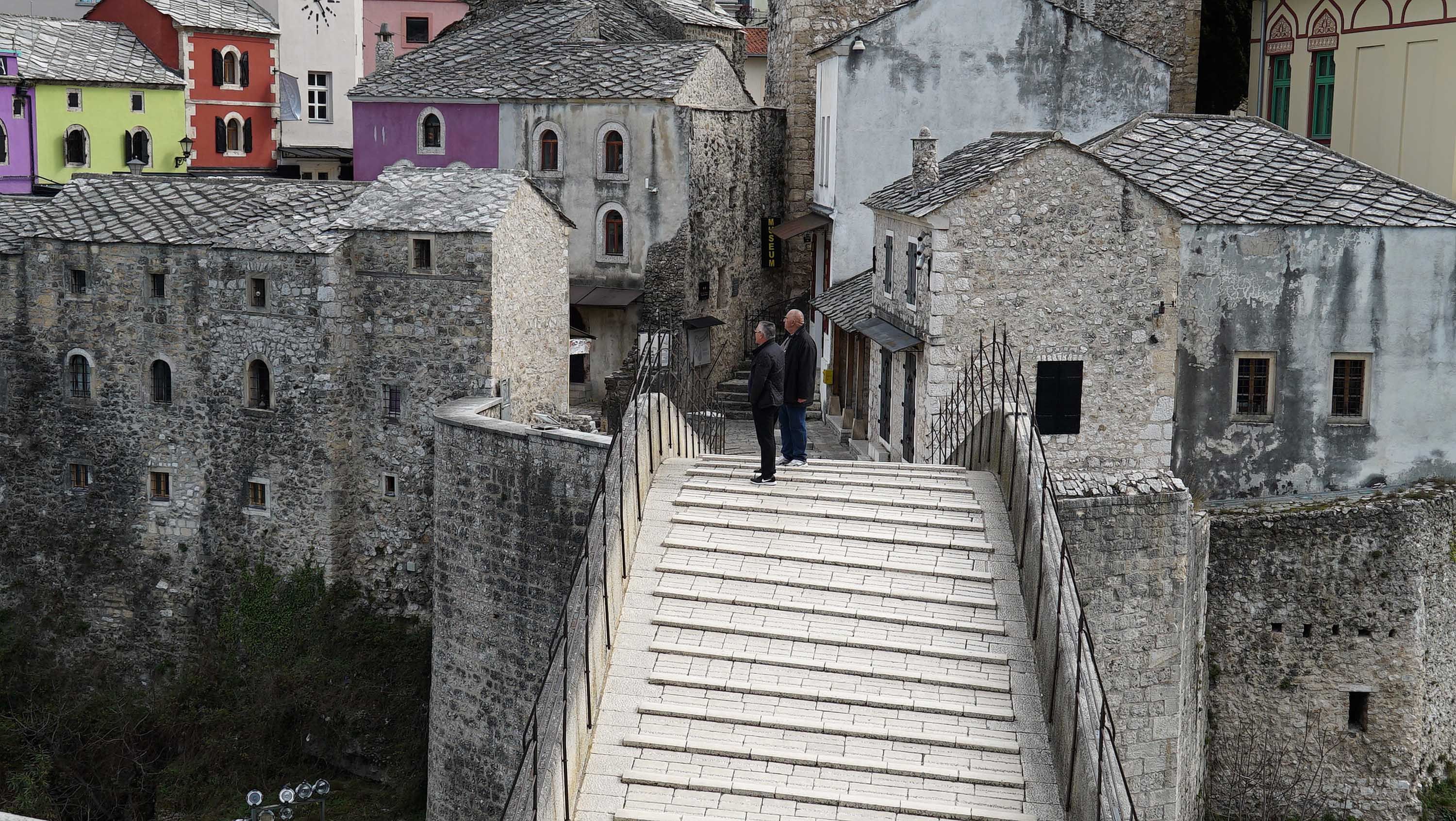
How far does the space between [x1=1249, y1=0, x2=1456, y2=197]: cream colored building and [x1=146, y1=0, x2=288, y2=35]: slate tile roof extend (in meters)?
23.8

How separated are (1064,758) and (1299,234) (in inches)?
461

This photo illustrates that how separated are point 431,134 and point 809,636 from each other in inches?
873

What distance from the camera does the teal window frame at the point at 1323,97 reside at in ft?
87.8

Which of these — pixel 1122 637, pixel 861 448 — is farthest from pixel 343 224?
pixel 1122 637

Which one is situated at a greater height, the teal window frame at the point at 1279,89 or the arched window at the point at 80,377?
the teal window frame at the point at 1279,89

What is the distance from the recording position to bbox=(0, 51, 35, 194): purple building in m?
33.7

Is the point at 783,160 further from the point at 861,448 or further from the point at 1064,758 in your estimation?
the point at 1064,758

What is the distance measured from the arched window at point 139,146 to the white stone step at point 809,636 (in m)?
29.2

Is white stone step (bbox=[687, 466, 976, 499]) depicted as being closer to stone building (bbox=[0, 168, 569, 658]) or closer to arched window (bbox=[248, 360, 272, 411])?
stone building (bbox=[0, 168, 569, 658])

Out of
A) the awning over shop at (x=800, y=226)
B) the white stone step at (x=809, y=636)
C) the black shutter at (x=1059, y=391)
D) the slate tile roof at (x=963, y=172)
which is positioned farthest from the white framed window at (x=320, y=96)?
the white stone step at (x=809, y=636)

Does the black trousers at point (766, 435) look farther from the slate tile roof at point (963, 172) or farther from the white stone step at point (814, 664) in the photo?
the slate tile roof at point (963, 172)

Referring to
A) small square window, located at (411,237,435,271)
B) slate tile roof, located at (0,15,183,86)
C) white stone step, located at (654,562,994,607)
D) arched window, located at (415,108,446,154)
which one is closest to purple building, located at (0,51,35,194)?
slate tile roof, located at (0,15,183,86)

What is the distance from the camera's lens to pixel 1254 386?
20297mm

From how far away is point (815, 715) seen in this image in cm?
1062
